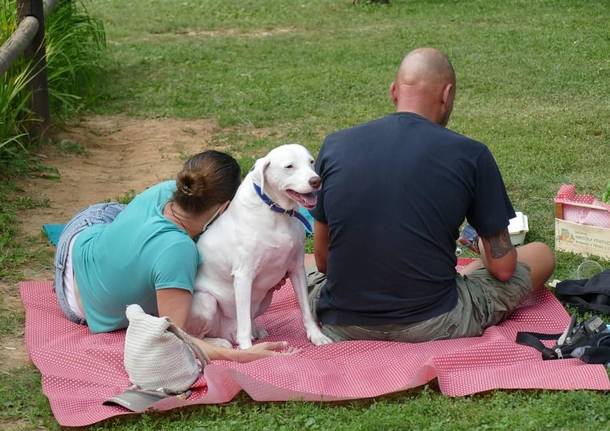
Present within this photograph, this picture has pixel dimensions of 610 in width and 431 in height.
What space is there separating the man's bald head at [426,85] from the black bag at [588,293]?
129 cm

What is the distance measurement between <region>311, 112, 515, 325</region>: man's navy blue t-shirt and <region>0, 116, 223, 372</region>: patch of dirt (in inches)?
89.8

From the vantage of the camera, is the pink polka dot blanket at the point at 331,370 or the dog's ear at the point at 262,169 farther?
the dog's ear at the point at 262,169

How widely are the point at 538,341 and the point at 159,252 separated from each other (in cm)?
181

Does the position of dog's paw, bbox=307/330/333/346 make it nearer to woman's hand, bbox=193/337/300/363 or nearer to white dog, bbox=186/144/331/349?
white dog, bbox=186/144/331/349

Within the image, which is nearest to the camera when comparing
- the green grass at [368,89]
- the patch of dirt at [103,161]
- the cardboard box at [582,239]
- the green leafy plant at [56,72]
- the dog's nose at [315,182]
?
the green grass at [368,89]

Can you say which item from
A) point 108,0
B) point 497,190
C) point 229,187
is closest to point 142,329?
point 229,187

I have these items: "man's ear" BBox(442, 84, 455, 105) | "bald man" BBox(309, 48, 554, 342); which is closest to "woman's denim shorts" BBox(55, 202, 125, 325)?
"bald man" BBox(309, 48, 554, 342)

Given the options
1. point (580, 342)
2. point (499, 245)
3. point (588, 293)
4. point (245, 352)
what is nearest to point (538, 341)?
point (580, 342)

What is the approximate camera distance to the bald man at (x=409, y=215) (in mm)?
4926

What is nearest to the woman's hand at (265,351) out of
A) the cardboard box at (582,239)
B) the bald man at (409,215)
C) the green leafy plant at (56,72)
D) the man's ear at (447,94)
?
the bald man at (409,215)

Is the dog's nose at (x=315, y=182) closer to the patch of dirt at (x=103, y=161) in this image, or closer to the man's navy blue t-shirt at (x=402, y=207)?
the man's navy blue t-shirt at (x=402, y=207)

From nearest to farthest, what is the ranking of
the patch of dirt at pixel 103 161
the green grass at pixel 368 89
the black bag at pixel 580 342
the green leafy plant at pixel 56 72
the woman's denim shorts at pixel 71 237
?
the green grass at pixel 368 89 → the black bag at pixel 580 342 → the woman's denim shorts at pixel 71 237 → the patch of dirt at pixel 103 161 → the green leafy plant at pixel 56 72

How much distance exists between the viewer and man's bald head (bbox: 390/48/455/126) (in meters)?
5.02

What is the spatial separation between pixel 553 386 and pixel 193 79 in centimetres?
858
